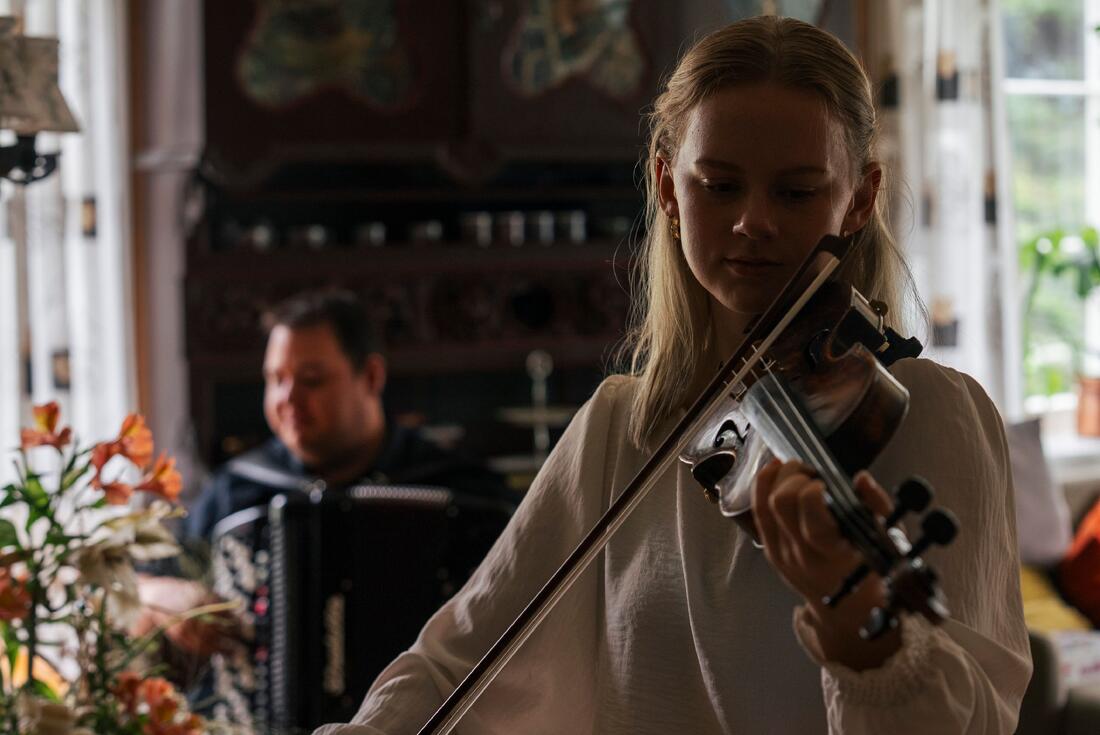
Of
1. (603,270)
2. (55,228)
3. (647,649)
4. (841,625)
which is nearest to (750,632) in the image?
(647,649)

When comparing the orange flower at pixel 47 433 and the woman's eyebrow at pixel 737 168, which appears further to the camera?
the orange flower at pixel 47 433

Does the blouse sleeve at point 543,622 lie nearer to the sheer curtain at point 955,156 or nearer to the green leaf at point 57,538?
the green leaf at point 57,538

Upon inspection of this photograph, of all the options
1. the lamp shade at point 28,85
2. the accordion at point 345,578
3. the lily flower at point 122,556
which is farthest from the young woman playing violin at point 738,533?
the accordion at point 345,578

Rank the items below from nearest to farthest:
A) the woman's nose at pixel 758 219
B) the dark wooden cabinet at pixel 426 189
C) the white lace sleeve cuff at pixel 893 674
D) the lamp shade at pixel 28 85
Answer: the white lace sleeve cuff at pixel 893 674 < the woman's nose at pixel 758 219 < the lamp shade at pixel 28 85 < the dark wooden cabinet at pixel 426 189

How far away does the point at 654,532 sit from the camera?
110 centimetres

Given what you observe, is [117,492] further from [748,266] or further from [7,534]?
[748,266]

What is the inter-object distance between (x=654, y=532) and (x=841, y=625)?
32cm

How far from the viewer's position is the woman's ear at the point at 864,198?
1002mm

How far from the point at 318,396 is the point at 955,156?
2.28m

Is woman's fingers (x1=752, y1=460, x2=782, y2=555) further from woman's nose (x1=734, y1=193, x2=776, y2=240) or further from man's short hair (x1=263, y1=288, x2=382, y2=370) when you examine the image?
man's short hair (x1=263, y1=288, x2=382, y2=370)

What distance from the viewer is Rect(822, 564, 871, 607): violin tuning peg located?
735 millimetres

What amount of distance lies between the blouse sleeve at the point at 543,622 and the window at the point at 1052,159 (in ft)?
12.0

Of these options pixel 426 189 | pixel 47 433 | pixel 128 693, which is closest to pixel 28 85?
pixel 47 433

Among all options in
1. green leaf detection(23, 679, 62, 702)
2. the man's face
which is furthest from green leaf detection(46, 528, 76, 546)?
the man's face
